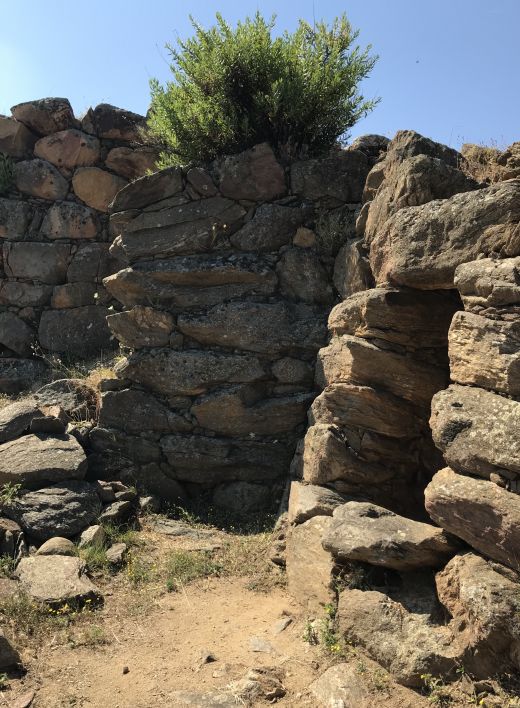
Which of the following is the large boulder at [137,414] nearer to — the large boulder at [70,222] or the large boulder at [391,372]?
the large boulder at [391,372]

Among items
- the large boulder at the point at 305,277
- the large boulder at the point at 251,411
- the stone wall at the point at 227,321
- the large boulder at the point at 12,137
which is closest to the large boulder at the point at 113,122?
the large boulder at the point at 12,137

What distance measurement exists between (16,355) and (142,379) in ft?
9.72

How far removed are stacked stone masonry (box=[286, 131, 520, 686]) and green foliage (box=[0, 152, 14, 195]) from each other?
17.8ft

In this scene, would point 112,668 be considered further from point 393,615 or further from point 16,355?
point 16,355

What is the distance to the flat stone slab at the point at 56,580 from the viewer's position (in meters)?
4.45

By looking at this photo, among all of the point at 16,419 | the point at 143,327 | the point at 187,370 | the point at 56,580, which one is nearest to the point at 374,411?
the point at 187,370

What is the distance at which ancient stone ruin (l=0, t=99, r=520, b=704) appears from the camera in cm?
358

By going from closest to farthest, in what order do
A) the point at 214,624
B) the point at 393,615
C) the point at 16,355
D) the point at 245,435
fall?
the point at 393,615 → the point at 214,624 → the point at 245,435 → the point at 16,355

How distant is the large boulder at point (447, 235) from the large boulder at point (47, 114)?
19.1 feet

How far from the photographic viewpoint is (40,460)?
228 inches

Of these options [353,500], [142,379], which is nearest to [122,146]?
[142,379]

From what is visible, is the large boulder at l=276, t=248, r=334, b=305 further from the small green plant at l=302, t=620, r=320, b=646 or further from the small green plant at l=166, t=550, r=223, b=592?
the small green plant at l=302, t=620, r=320, b=646

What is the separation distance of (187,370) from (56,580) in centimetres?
238

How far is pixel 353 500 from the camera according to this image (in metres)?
4.89
